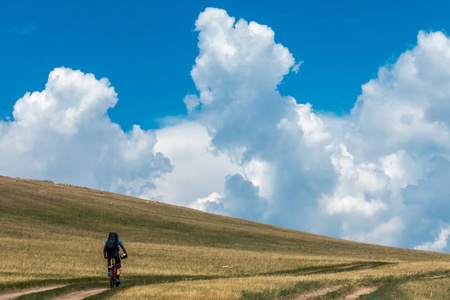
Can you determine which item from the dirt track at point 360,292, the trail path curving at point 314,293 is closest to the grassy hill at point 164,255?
the trail path curving at point 314,293

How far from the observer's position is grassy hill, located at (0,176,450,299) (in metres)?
30.3

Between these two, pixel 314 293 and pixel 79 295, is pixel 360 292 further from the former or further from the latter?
pixel 79 295

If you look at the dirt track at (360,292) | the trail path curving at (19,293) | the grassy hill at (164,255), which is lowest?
the dirt track at (360,292)

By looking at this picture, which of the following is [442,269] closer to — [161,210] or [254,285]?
[254,285]

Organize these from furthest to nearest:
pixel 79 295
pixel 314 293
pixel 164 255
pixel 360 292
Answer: pixel 164 255
pixel 360 292
pixel 314 293
pixel 79 295

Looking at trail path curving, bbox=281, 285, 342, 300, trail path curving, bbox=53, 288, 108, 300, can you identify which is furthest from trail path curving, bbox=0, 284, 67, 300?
trail path curving, bbox=281, 285, 342, 300

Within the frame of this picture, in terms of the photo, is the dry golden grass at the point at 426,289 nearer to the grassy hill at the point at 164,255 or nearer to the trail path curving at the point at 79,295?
the grassy hill at the point at 164,255

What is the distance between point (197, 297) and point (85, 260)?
2473 centimetres

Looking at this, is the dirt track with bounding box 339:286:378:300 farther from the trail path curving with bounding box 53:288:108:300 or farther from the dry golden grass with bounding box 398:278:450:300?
the trail path curving with bounding box 53:288:108:300

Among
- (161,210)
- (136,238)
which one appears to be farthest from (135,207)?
(136,238)

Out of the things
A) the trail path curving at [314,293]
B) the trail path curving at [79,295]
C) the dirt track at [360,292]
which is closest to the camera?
the trail path curving at [79,295]

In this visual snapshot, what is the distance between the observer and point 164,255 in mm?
54000

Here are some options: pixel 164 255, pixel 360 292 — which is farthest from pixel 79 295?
pixel 164 255

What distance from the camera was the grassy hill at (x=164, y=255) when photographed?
99.6 ft
